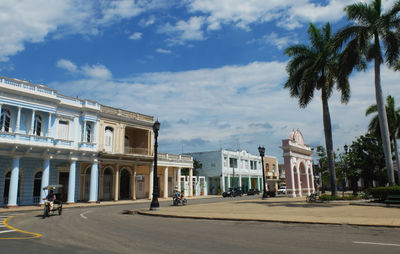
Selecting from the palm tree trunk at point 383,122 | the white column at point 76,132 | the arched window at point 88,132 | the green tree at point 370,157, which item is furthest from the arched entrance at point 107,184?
the green tree at point 370,157

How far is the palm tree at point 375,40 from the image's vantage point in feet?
69.9

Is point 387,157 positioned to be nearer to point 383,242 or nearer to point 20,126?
point 383,242

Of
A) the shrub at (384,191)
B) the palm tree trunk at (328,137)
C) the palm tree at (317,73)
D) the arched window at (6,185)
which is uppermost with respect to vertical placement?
the palm tree at (317,73)

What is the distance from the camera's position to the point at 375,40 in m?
22.1

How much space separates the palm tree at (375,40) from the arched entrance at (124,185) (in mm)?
28227

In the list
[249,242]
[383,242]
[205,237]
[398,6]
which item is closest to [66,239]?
[205,237]

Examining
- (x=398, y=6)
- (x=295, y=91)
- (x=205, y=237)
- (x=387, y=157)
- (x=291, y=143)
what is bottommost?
(x=205, y=237)

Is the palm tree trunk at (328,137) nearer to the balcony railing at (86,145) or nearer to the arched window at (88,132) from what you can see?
the balcony railing at (86,145)

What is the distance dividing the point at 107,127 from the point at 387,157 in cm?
2771

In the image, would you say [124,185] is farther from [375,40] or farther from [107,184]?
[375,40]

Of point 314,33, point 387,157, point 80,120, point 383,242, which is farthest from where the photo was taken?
point 80,120

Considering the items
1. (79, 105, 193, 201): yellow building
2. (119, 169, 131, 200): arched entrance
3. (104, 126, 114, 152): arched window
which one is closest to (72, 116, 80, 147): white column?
(79, 105, 193, 201): yellow building

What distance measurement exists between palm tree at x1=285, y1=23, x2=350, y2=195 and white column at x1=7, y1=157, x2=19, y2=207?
24.3 meters

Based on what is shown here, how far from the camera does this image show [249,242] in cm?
865
